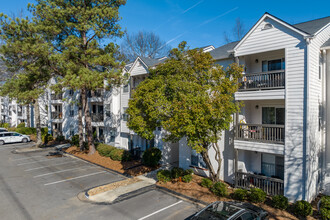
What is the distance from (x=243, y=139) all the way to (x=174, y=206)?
5720 millimetres

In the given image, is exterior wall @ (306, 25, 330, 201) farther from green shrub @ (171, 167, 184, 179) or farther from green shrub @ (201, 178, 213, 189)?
green shrub @ (171, 167, 184, 179)

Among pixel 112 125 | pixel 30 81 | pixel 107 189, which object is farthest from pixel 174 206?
pixel 30 81

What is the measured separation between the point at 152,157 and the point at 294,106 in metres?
11.1

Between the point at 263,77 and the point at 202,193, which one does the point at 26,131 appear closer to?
the point at 202,193

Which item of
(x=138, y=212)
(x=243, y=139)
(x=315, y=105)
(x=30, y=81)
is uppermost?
(x=30, y=81)

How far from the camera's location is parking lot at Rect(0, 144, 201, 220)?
1080 cm

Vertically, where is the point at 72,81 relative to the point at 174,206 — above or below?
above

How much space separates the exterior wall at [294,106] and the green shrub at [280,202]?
114 centimetres

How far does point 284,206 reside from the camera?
421 inches

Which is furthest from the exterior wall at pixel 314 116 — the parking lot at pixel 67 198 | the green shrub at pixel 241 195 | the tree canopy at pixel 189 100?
the parking lot at pixel 67 198

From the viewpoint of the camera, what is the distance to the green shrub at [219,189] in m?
12.2

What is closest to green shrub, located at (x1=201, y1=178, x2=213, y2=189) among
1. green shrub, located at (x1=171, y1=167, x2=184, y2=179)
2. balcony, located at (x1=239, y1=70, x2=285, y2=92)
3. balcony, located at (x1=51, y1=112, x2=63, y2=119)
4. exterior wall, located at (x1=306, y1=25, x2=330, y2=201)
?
green shrub, located at (x1=171, y1=167, x2=184, y2=179)

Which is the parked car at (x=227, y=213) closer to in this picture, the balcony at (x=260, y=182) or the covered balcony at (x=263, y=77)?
the balcony at (x=260, y=182)

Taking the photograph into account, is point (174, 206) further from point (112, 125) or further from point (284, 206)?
point (112, 125)
